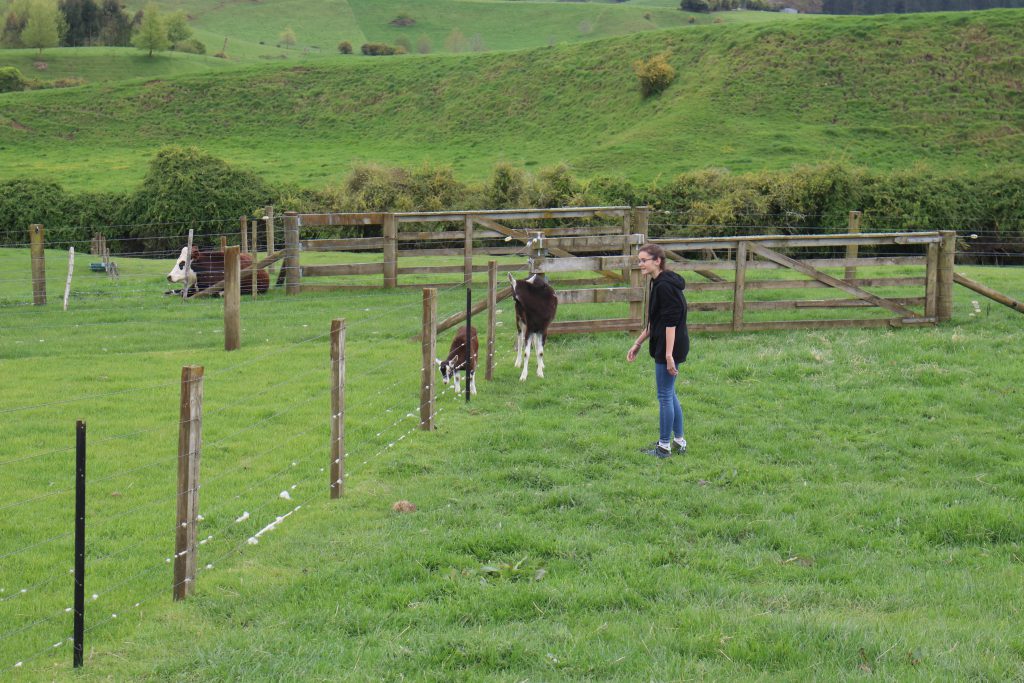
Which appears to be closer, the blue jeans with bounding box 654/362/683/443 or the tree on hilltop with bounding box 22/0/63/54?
the blue jeans with bounding box 654/362/683/443

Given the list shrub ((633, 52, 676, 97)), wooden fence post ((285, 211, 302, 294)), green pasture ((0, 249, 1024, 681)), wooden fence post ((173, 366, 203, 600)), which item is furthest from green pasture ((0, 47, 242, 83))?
wooden fence post ((173, 366, 203, 600))

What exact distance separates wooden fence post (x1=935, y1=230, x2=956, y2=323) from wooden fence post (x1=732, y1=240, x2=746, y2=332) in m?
3.27

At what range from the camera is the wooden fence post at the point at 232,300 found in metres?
14.6

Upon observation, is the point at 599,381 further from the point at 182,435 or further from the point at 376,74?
the point at 376,74

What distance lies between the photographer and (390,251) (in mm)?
20766

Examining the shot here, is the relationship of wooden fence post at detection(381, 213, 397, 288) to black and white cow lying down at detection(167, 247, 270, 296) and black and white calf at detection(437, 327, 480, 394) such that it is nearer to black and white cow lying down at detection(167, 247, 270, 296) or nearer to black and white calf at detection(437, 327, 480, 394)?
black and white cow lying down at detection(167, 247, 270, 296)

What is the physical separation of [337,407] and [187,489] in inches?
79.3

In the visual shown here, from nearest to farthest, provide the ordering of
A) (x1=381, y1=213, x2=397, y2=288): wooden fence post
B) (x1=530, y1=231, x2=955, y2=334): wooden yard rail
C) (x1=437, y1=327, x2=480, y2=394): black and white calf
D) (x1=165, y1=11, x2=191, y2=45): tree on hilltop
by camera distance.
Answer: (x1=437, y1=327, x2=480, y2=394): black and white calf
(x1=530, y1=231, x2=955, y2=334): wooden yard rail
(x1=381, y1=213, x2=397, y2=288): wooden fence post
(x1=165, y1=11, x2=191, y2=45): tree on hilltop

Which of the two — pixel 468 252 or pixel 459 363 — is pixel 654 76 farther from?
pixel 459 363

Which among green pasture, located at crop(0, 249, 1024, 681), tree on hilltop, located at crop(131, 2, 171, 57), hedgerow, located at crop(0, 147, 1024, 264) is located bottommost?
green pasture, located at crop(0, 249, 1024, 681)

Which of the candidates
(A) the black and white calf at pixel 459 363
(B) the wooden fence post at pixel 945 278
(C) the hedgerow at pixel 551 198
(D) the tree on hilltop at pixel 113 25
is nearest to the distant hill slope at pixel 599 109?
(C) the hedgerow at pixel 551 198

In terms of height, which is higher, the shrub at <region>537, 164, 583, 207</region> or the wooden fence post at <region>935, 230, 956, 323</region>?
the shrub at <region>537, 164, 583, 207</region>

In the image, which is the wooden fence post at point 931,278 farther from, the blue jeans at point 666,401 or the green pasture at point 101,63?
the green pasture at point 101,63

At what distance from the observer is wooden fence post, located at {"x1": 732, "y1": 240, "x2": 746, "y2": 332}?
15.2 m
